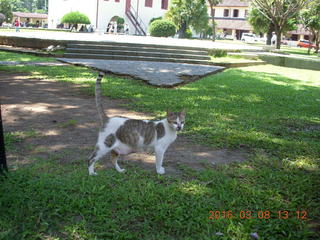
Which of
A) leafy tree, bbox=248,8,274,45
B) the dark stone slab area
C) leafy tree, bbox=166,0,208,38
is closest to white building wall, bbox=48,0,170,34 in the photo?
leafy tree, bbox=166,0,208,38

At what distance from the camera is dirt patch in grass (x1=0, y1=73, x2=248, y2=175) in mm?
4531

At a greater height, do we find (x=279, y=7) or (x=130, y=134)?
(x=279, y=7)

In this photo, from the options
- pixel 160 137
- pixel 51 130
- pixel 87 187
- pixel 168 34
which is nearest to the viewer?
pixel 87 187

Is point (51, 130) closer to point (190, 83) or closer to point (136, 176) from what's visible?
point (136, 176)

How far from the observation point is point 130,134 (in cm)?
386

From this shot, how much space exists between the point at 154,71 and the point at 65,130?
6386 millimetres

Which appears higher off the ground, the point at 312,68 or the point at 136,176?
the point at 312,68

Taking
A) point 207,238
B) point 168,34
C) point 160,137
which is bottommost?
point 207,238

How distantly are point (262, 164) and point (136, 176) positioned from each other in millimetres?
1693

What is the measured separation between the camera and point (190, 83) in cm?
1051

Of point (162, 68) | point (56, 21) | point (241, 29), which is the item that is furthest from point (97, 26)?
point (241, 29)

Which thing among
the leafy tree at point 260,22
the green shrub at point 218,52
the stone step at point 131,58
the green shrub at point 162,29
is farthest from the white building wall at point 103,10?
the stone step at point 131,58

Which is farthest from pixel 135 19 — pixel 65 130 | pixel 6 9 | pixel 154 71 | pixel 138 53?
pixel 65 130

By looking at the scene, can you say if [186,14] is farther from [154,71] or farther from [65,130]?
[65,130]
